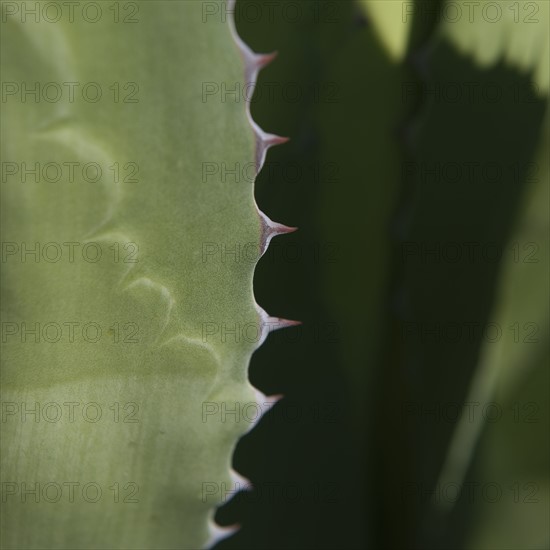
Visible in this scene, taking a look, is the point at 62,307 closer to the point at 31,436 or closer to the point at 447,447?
the point at 31,436

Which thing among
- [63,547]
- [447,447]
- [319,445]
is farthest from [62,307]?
[447,447]

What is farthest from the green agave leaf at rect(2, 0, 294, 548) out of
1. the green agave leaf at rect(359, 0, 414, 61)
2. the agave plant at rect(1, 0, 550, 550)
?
the green agave leaf at rect(359, 0, 414, 61)

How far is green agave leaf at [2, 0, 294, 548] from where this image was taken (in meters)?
0.50

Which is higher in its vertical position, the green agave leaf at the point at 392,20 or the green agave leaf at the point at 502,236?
the green agave leaf at the point at 392,20

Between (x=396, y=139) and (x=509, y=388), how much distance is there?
11.2 inches

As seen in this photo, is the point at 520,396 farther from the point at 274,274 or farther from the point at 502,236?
the point at 274,274

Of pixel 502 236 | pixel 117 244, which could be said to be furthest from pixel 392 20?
pixel 117 244

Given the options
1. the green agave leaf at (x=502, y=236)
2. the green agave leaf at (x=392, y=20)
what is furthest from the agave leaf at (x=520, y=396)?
the green agave leaf at (x=392, y=20)

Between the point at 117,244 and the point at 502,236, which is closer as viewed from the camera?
the point at 117,244

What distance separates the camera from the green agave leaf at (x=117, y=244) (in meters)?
0.50

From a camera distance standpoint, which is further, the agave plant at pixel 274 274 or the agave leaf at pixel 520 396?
the agave leaf at pixel 520 396

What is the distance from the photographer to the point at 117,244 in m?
0.52

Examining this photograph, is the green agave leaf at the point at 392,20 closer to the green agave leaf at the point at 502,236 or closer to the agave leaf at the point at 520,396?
the green agave leaf at the point at 502,236

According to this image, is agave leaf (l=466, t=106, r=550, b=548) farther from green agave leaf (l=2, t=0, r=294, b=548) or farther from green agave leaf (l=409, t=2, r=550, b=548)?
green agave leaf (l=2, t=0, r=294, b=548)
